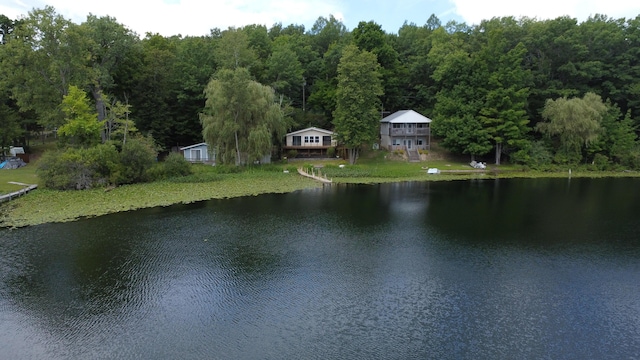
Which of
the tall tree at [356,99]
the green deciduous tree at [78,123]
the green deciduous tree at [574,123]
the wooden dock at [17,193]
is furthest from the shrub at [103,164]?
the green deciduous tree at [574,123]

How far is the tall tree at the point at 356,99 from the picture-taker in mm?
45062

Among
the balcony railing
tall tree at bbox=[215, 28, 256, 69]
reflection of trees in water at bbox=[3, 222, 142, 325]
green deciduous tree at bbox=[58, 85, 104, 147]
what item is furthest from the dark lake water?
tall tree at bbox=[215, 28, 256, 69]

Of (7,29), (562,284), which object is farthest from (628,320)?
(7,29)

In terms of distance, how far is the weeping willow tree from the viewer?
130ft

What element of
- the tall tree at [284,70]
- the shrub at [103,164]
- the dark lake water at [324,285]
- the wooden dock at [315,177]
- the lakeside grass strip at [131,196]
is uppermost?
the tall tree at [284,70]

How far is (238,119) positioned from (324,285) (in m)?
27.6

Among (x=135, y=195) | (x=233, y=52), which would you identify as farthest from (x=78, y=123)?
(x=233, y=52)

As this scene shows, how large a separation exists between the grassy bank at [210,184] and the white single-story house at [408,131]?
2.93 meters

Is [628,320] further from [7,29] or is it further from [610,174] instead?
[7,29]

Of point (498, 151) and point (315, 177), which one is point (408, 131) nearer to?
point (498, 151)

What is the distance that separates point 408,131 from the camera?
50.0 metres

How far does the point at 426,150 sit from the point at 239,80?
23.1 metres

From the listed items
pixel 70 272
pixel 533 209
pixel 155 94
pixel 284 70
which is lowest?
pixel 70 272

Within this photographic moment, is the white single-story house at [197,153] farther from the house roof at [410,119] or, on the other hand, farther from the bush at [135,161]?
the house roof at [410,119]
